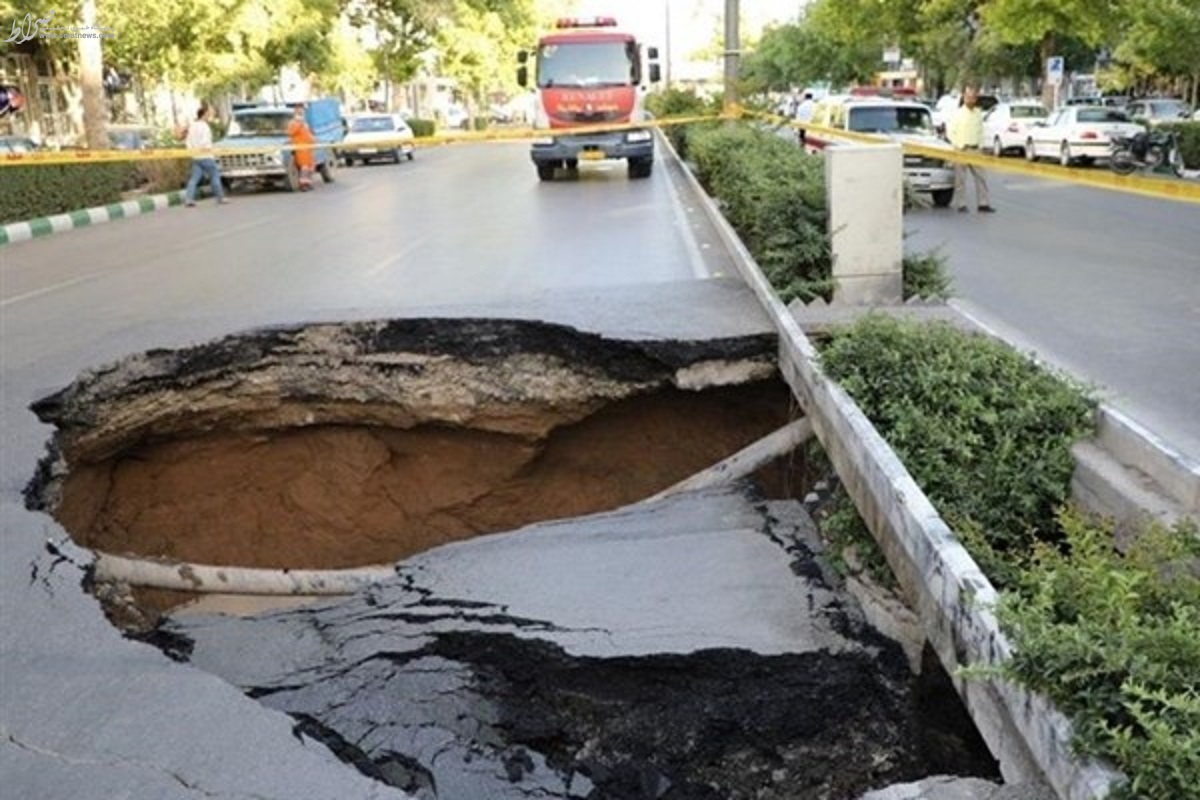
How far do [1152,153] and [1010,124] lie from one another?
635 cm

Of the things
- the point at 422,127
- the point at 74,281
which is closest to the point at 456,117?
the point at 422,127

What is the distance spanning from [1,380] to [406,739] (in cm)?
466

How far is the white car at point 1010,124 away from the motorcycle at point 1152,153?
495 cm

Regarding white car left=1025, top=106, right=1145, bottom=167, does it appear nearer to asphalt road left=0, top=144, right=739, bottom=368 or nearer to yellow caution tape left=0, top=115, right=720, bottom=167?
yellow caution tape left=0, top=115, right=720, bottom=167

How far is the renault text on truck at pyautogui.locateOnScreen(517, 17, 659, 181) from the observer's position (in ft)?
74.7

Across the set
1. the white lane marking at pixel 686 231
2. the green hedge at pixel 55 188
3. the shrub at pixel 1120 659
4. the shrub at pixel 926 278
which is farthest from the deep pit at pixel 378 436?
the green hedge at pixel 55 188

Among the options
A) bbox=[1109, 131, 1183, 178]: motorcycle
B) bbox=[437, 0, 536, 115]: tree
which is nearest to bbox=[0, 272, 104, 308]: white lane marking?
bbox=[1109, 131, 1183, 178]: motorcycle

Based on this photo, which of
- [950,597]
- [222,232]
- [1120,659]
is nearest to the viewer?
[1120,659]

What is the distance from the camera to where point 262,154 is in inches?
913

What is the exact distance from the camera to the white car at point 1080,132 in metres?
26.0

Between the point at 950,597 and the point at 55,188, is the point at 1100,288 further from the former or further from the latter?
the point at 55,188

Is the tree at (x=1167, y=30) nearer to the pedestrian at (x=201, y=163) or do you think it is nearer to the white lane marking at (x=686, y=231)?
the white lane marking at (x=686, y=231)

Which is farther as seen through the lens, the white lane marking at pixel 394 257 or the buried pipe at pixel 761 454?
the white lane marking at pixel 394 257

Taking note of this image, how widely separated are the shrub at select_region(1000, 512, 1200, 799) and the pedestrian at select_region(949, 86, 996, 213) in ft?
50.9
